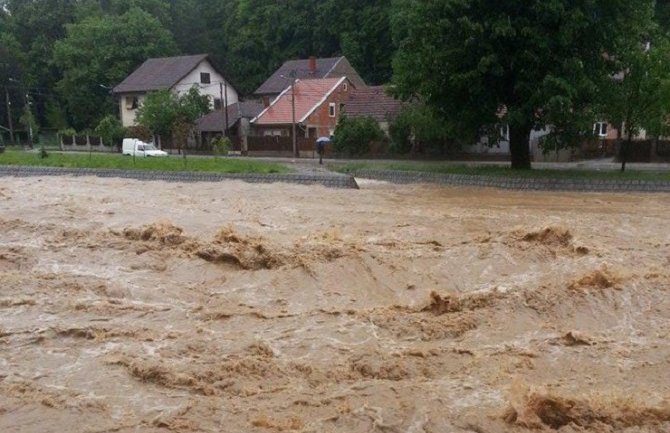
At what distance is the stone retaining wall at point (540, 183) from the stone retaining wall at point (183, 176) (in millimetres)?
3160

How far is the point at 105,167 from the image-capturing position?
3086 centimetres

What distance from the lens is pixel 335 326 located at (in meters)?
8.70

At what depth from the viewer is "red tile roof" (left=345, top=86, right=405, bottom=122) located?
40562mm

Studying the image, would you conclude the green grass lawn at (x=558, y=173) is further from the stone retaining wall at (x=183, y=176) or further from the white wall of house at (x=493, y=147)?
the white wall of house at (x=493, y=147)

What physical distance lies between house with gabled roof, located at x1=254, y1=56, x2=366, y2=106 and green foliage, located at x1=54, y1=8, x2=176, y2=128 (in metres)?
14.3

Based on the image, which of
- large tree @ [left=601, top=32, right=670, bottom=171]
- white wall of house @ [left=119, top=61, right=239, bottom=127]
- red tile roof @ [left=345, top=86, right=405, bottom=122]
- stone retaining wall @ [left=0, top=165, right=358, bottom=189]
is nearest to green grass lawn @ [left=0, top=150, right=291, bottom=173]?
stone retaining wall @ [left=0, top=165, right=358, bottom=189]

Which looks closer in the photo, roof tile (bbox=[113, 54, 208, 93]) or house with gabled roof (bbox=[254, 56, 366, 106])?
house with gabled roof (bbox=[254, 56, 366, 106])

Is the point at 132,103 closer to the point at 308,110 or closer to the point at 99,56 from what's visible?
the point at 99,56

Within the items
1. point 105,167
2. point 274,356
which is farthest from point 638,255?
point 105,167

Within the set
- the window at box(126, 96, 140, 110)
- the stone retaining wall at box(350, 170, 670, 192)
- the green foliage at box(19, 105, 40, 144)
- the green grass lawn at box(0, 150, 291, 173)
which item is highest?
the window at box(126, 96, 140, 110)

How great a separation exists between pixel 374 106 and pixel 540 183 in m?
20.7

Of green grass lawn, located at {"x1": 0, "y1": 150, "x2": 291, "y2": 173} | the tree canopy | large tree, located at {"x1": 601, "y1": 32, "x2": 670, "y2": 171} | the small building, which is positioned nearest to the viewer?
the tree canopy

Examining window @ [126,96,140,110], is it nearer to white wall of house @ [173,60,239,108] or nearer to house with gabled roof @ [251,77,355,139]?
white wall of house @ [173,60,239,108]

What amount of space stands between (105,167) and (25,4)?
47.9m
